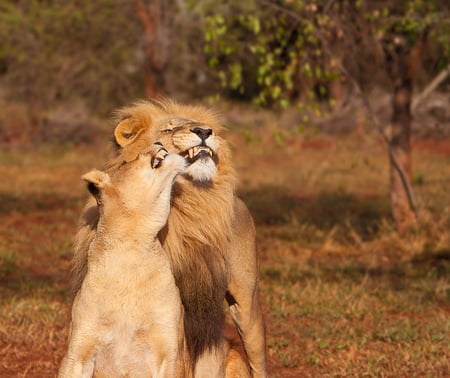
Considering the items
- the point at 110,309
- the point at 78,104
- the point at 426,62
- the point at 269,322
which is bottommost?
the point at 78,104

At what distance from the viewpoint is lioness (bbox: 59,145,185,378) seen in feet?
10.4

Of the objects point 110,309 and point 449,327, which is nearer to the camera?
point 110,309

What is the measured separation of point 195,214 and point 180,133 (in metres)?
0.35

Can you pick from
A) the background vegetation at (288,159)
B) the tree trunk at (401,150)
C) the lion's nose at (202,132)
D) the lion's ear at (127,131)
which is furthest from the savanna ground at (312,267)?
the lion's nose at (202,132)

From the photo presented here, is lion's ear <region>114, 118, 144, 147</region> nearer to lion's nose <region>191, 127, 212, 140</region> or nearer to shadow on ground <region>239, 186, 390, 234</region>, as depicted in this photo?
lion's nose <region>191, 127, 212, 140</region>

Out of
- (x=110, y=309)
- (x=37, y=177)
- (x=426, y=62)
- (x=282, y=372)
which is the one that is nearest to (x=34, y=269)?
(x=282, y=372)

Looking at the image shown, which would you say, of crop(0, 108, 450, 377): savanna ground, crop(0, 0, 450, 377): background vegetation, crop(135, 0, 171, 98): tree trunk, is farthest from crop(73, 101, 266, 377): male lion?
crop(135, 0, 171, 98): tree trunk

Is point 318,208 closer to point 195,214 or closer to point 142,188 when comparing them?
point 195,214

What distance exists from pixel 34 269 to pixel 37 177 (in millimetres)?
5723

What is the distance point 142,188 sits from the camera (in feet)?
10.3

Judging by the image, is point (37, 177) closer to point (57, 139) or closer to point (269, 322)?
point (57, 139)

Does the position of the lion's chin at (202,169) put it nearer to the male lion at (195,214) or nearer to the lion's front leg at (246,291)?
the male lion at (195,214)

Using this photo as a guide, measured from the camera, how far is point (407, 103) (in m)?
9.26

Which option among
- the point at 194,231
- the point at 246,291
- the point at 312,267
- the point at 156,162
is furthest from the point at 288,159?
the point at 156,162
